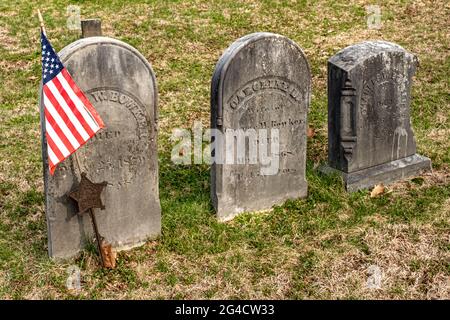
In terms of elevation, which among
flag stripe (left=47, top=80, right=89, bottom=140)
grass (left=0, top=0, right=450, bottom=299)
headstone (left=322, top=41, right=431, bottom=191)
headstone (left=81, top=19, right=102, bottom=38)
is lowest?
grass (left=0, top=0, right=450, bottom=299)

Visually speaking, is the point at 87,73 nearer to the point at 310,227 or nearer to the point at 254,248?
the point at 254,248

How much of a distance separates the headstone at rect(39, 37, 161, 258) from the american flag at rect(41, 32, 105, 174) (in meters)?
0.14

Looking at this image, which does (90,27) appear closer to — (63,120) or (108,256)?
(63,120)

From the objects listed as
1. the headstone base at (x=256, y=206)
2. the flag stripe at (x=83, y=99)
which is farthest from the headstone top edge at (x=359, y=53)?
the flag stripe at (x=83, y=99)

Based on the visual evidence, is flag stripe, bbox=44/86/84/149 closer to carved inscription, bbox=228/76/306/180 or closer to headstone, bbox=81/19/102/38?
headstone, bbox=81/19/102/38

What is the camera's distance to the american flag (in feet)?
15.5

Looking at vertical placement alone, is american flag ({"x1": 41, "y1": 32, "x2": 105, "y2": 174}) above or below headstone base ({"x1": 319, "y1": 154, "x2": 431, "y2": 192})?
above

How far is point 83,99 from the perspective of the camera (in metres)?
4.85

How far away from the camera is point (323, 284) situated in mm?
5121

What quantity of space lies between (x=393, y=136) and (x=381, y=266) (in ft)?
7.21

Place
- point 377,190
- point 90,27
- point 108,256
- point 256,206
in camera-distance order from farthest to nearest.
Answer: point 377,190 → point 256,206 → point 108,256 → point 90,27

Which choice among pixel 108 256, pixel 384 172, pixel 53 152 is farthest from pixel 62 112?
pixel 384 172

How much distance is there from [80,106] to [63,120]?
7.0 inches

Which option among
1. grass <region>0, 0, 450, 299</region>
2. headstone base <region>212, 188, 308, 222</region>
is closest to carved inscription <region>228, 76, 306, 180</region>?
headstone base <region>212, 188, 308, 222</region>
